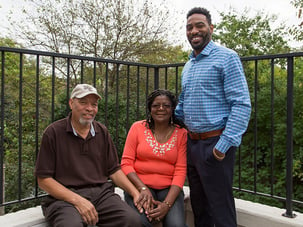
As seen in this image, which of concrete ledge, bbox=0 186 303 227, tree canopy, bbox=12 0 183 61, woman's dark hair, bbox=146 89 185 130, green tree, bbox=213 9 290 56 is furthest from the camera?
tree canopy, bbox=12 0 183 61

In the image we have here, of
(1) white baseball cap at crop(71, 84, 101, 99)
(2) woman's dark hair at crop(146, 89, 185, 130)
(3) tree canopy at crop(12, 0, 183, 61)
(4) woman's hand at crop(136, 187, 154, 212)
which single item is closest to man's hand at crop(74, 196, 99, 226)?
(4) woman's hand at crop(136, 187, 154, 212)

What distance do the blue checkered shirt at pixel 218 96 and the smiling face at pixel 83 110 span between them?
26.4 inches

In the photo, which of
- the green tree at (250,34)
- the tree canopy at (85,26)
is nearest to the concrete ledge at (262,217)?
the green tree at (250,34)

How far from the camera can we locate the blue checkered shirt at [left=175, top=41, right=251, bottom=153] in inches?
71.2

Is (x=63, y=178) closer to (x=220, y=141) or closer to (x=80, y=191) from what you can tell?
(x=80, y=191)

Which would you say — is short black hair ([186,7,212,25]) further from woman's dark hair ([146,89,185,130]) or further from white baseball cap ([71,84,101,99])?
white baseball cap ([71,84,101,99])

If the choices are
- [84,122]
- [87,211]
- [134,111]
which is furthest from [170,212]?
[134,111]

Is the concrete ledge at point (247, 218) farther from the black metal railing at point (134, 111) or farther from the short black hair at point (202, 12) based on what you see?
the short black hair at point (202, 12)

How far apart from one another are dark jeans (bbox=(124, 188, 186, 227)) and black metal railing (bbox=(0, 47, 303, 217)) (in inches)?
27.7

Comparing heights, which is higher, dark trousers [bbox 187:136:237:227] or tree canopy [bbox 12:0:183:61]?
tree canopy [bbox 12:0:183:61]

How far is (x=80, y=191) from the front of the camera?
2010 millimetres

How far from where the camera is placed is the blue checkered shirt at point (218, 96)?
181 cm

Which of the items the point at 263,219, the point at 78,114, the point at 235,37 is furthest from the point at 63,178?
the point at 235,37

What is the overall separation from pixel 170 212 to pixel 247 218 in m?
0.64
